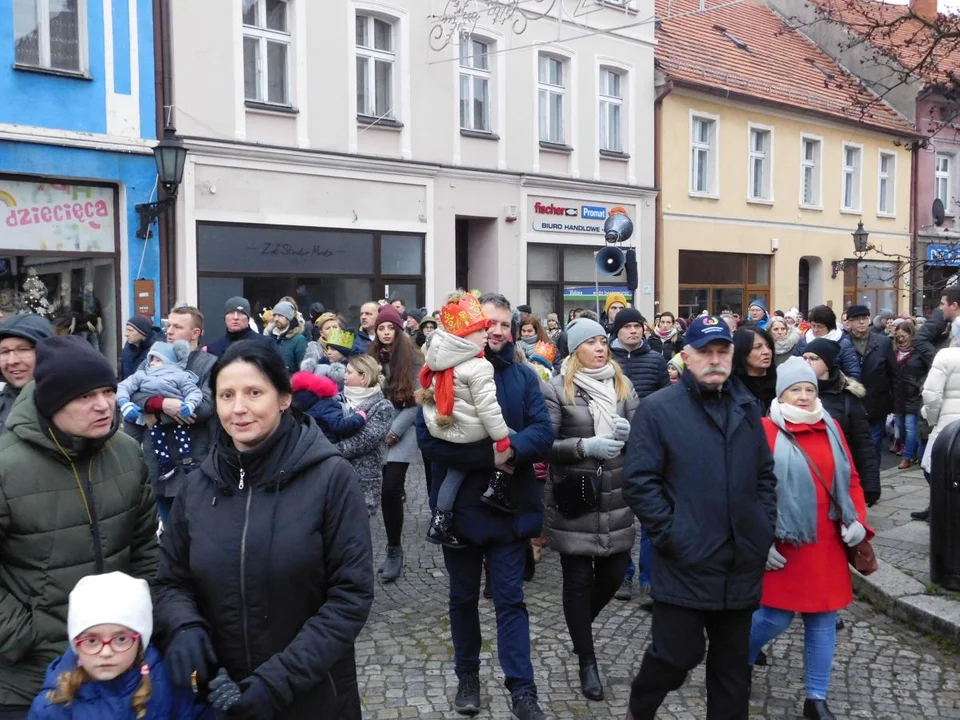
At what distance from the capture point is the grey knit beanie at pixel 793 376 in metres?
4.37

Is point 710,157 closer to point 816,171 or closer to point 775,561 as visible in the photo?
point 816,171

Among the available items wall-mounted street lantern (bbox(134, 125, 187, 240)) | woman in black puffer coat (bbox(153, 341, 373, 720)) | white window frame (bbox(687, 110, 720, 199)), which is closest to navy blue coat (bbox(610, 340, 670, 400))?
woman in black puffer coat (bbox(153, 341, 373, 720))

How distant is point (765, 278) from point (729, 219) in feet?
7.60

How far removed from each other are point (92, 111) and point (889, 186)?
77.4ft

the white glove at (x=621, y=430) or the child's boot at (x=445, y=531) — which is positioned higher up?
the white glove at (x=621, y=430)

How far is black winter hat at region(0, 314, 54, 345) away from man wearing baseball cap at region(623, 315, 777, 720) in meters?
A: 2.47

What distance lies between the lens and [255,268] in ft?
49.6

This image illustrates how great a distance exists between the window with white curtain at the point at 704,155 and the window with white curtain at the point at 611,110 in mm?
2534

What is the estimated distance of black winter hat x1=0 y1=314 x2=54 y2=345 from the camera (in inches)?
153

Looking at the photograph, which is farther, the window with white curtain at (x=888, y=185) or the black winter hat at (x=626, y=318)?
the window with white curtain at (x=888, y=185)

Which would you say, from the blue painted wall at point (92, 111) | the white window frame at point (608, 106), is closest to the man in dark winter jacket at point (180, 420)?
the blue painted wall at point (92, 111)

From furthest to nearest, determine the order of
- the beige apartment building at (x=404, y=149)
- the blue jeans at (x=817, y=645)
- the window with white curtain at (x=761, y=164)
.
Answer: the window with white curtain at (x=761, y=164) < the beige apartment building at (x=404, y=149) < the blue jeans at (x=817, y=645)

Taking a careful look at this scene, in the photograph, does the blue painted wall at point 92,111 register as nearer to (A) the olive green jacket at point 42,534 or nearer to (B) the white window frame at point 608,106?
(B) the white window frame at point 608,106

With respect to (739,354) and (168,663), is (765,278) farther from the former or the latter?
(168,663)
